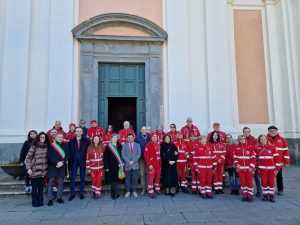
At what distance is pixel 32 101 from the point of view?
9.13 meters

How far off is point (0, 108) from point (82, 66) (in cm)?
329

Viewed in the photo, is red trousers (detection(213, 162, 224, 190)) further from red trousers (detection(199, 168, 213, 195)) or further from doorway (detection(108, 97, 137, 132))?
doorway (detection(108, 97, 137, 132))

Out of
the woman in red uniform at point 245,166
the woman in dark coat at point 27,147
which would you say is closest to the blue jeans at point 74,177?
the woman in dark coat at point 27,147

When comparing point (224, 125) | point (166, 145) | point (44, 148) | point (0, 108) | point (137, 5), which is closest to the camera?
point (44, 148)

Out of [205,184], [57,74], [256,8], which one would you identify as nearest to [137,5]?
[57,74]

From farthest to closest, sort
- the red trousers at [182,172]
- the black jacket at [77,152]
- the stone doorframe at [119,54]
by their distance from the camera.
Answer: the stone doorframe at [119,54]
the red trousers at [182,172]
the black jacket at [77,152]

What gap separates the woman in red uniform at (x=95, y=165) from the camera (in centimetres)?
618

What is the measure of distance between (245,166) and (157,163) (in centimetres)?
217

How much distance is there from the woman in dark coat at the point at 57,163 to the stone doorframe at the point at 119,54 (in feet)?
11.3

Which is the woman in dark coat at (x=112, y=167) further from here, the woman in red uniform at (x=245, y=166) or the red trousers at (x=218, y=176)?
the woman in red uniform at (x=245, y=166)

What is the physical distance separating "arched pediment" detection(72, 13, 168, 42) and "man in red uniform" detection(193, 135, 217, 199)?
543cm

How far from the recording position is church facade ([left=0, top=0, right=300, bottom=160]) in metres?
9.16

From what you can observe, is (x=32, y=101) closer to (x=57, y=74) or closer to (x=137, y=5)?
(x=57, y=74)

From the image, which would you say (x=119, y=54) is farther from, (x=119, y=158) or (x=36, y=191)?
(x=36, y=191)
